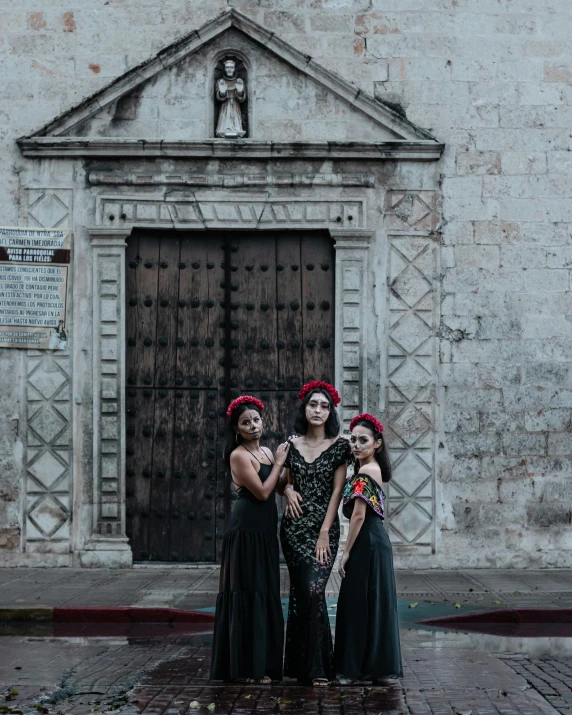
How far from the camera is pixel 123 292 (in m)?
13.0

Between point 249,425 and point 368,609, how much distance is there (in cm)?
130

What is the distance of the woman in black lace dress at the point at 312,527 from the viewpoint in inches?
289

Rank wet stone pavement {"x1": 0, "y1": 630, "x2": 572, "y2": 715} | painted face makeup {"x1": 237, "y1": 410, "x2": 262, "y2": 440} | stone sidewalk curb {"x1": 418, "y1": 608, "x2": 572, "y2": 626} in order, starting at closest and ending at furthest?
wet stone pavement {"x1": 0, "y1": 630, "x2": 572, "y2": 715}
painted face makeup {"x1": 237, "y1": 410, "x2": 262, "y2": 440}
stone sidewalk curb {"x1": 418, "y1": 608, "x2": 572, "y2": 626}

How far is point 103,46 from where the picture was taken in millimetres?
13234

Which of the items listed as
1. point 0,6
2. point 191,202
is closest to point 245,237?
point 191,202

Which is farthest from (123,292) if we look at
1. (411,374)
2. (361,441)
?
(361,441)

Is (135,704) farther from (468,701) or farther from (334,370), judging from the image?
(334,370)

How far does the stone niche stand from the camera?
1289cm

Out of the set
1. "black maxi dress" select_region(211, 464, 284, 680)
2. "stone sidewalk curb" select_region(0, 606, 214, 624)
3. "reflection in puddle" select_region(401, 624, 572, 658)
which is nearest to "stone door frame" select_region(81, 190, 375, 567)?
"stone sidewalk curb" select_region(0, 606, 214, 624)

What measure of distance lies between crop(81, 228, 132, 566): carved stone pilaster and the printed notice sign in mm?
347

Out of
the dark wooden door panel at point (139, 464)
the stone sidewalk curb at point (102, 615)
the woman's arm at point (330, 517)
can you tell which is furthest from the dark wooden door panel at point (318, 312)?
the woman's arm at point (330, 517)

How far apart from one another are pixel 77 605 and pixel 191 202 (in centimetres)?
459

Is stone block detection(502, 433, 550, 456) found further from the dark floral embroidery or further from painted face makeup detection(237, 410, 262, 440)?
painted face makeup detection(237, 410, 262, 440)

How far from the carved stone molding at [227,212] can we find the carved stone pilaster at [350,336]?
235 millimetres
